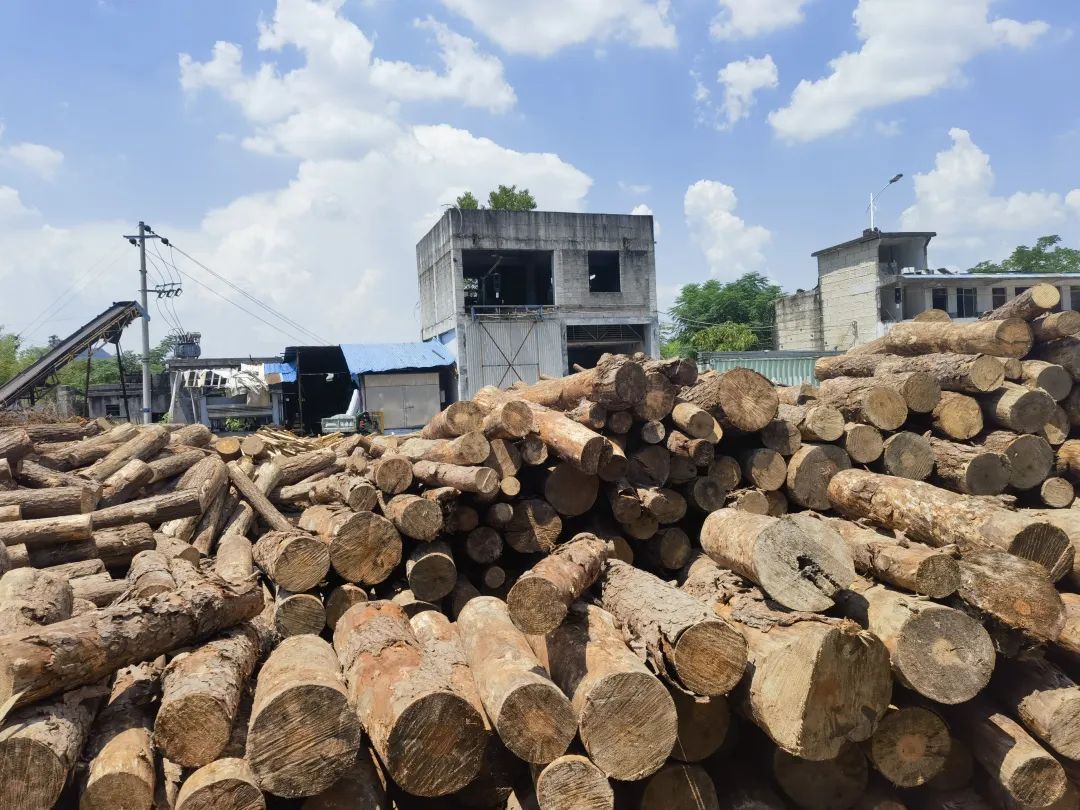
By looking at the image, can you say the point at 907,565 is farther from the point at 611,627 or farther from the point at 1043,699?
the point at 611,627

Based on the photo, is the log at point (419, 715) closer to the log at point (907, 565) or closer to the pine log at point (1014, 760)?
the log at point (907, 565)

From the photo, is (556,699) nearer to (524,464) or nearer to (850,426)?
(524,464)

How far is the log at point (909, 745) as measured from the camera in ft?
11.4

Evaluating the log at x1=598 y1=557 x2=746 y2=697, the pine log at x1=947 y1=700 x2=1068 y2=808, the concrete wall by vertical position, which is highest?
the concrete wall

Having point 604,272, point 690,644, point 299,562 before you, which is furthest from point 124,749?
point 604,272

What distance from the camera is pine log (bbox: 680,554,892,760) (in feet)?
10.4

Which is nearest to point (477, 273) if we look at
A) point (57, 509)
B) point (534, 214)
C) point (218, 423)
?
point (534, 214)

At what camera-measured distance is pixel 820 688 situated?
3.17 metres

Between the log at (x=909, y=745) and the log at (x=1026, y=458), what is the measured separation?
3649 millimetres

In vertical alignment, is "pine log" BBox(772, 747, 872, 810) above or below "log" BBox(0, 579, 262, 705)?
below

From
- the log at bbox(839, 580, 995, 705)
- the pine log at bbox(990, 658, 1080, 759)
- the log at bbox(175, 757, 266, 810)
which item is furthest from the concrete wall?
the log at bbox(175, 757, 266, 810)

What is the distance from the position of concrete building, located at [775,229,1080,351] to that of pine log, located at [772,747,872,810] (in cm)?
2791

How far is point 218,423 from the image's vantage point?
87.9 feet

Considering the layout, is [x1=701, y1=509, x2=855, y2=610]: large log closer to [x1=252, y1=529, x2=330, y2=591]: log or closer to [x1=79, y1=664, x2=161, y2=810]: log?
[x1=252, y1=529, x2=330, y2=591]: log
